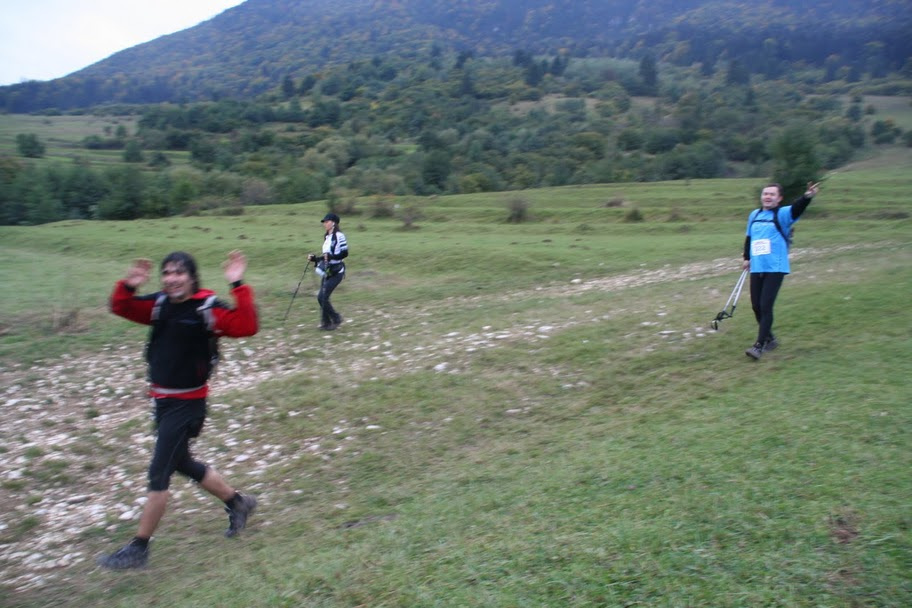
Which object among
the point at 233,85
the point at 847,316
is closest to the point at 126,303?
the point at 847,316

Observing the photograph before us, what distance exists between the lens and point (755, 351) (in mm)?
9242

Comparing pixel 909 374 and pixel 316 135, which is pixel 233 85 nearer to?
pixel 316 135

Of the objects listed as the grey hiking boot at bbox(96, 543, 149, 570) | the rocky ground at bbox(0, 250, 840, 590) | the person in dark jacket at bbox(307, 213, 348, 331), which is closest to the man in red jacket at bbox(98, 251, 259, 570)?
the grey hiking boot at bbox(96, 543, 149, 570)

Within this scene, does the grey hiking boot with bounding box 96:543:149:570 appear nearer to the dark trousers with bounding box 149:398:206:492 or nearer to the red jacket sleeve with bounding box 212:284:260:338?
the dark trousers with bounding box 149:398:206:492

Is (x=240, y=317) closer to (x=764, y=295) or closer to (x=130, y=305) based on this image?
(x=130, y=305)

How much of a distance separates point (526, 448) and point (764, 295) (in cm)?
410

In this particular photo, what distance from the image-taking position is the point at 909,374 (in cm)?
769

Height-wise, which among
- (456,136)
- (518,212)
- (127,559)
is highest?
(456,136)

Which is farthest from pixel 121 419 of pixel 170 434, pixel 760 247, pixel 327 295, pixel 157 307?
pixel 760 247

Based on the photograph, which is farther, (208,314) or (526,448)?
(526,448)

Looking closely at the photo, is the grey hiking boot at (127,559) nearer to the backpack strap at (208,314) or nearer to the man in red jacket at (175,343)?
the man in red jacket at (175,343)

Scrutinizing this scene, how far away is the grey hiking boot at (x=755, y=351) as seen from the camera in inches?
362

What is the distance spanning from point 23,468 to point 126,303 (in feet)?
12.3

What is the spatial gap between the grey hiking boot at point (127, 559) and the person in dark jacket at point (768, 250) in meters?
7.59
